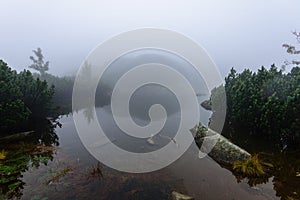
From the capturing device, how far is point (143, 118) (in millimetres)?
15578

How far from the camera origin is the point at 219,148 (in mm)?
9859

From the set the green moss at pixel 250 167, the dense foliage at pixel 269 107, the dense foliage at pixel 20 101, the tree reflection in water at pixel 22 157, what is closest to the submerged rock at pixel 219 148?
the green moss at pixel 250 167

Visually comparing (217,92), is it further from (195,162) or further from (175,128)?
(195,162)

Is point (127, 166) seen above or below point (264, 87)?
below

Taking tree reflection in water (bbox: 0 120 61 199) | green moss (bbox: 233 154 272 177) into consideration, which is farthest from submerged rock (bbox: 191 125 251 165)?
tree reflection in water (bbox: 0 120 61 199)

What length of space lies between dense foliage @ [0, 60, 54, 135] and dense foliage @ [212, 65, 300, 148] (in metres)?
14.1

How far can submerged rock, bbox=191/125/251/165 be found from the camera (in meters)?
9.15

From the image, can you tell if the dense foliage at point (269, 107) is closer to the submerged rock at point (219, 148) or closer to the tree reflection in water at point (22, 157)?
the submerged rock at point (219, 148)

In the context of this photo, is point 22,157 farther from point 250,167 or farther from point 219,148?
point 250,167

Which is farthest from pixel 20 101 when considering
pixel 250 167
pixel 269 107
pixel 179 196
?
pixel 269 107

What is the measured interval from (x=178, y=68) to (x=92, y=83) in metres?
20.6

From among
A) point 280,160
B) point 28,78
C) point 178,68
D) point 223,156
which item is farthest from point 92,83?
point 280,160

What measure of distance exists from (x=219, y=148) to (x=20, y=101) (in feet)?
40.6

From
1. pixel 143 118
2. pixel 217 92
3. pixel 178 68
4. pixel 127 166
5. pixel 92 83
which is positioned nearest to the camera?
pixel 127 166
